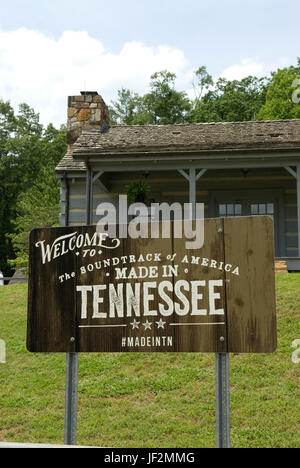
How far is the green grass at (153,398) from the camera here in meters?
6.28

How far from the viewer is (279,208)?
53.9 feet

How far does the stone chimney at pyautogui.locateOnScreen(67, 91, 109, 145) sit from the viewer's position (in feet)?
59.9

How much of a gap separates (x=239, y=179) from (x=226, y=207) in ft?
3.03

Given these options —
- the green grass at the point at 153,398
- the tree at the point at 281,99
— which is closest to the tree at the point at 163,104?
the tree at the point at 281,99

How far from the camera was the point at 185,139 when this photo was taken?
51.5ft

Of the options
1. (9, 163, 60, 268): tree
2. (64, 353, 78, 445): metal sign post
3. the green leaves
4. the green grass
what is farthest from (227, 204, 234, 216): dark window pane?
the green leaves

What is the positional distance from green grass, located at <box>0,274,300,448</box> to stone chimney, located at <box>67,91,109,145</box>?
34.8 feet

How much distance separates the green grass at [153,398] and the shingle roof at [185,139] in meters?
6.44

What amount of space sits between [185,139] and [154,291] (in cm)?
1152

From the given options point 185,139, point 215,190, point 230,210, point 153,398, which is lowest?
point 153,398

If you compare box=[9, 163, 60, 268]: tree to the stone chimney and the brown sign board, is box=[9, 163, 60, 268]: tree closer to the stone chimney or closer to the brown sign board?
the stone chimney

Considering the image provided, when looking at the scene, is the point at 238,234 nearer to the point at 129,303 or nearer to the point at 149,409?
the point at 129,303

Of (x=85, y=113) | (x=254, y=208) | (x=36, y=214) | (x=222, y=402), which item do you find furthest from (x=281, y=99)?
(x=222, y=402)

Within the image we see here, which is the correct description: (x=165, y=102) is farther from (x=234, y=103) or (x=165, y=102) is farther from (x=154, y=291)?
(x=154, y=291)
